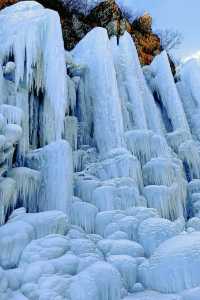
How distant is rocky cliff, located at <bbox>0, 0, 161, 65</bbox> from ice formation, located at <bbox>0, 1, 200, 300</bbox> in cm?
335

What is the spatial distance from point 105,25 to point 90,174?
8.68 meters

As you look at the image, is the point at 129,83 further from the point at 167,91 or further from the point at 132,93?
the point at 167,91

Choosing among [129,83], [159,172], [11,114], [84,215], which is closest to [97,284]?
[84,215]

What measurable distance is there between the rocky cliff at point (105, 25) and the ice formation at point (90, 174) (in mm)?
3355

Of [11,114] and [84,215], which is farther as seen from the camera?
[11,114]

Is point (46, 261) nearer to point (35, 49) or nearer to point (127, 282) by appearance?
point (127, 282)

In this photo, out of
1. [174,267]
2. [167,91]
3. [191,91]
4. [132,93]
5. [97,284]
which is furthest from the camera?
[191,91]

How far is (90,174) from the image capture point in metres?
8.28

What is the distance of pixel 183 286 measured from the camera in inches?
212

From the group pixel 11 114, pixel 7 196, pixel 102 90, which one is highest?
pixel 102 90

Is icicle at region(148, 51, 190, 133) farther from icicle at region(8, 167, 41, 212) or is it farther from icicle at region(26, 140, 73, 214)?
icicle at region(8, 167, 41, 212)

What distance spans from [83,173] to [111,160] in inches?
24.5

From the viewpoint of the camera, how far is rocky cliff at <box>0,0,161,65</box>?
14680 millimetres

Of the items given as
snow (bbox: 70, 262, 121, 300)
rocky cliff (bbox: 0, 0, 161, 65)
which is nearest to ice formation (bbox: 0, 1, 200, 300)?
snow (bbox: 70, 262, 121, 300)
